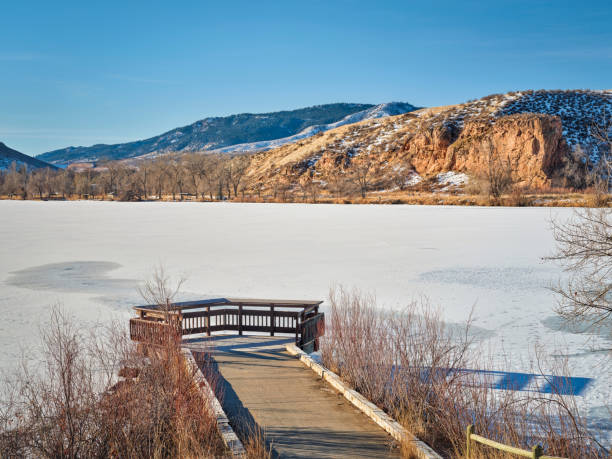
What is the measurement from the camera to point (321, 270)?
17.4m

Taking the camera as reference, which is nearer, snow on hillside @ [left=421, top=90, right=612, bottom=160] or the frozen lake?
the frozen lake

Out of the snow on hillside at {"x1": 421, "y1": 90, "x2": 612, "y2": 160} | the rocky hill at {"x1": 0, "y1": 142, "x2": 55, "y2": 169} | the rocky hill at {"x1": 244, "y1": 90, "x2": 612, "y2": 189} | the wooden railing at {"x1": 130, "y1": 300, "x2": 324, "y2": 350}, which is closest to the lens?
the wooden railing at {"x1": 130, "y1": 300, "x2": 324, "y2": 350}

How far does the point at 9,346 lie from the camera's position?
9594mm

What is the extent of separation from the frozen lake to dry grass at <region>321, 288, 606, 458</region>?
116 cm

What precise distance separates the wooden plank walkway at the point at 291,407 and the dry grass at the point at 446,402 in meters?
0.50

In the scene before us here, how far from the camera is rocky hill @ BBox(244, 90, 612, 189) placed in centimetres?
6144

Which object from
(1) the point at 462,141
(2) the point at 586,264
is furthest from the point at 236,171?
(2) the point at 586,264

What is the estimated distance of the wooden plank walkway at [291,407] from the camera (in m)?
5.84

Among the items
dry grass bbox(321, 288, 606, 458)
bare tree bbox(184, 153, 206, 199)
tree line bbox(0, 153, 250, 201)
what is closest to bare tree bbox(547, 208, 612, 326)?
dry grass bbox(321, 288, 606, 458)

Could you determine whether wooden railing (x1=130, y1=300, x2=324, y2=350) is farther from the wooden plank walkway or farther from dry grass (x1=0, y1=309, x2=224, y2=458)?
dry grass (x1=0, y1=309, x2=224, y2=458)

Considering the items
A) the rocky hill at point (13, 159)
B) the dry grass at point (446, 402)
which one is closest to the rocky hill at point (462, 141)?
the dry grass at point (446, 402)

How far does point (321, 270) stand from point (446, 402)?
10.8 meters

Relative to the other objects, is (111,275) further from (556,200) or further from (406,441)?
(556,200)

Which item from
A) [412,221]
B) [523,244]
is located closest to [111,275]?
[523,244]
